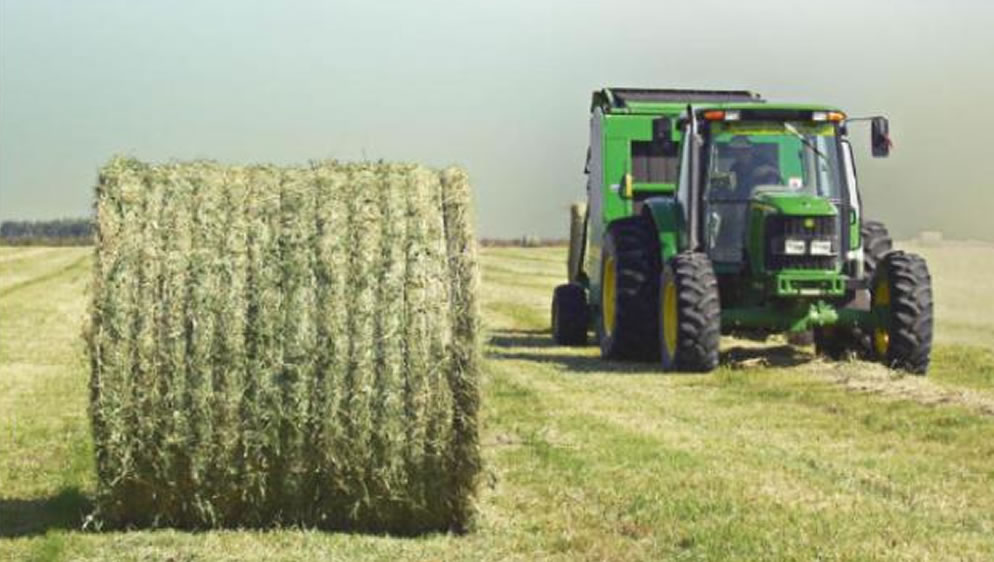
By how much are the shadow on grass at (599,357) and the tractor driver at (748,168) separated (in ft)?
5.19

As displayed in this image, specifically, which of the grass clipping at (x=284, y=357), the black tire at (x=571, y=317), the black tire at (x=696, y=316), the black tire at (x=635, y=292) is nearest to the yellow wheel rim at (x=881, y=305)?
the black tire at (x=696, y=316)

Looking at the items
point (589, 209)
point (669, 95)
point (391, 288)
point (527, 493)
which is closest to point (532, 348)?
point (589, 209)

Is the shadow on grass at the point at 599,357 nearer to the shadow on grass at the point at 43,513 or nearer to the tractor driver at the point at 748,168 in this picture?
the tractor driver at the point at 748,168

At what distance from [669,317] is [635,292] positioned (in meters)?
0.71

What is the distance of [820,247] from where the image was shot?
13.9m

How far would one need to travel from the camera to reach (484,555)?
6.60 m

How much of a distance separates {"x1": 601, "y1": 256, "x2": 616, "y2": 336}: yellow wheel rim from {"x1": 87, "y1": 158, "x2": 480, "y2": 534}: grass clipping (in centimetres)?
911

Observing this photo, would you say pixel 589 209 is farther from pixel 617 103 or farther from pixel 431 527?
pixel 431 527

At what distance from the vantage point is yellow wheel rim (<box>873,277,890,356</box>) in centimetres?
1417

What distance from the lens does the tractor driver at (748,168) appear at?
14570mm

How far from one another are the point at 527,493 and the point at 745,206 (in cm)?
715

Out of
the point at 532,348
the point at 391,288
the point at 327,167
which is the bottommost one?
the point at 532,348

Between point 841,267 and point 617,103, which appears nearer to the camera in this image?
point 841,267

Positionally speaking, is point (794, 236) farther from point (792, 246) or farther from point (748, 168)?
point (748, 168)
